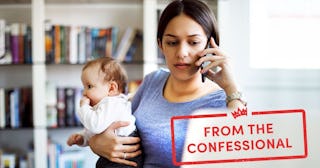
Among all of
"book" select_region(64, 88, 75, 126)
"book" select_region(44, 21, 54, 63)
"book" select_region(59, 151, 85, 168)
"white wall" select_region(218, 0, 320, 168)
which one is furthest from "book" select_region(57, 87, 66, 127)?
"white wall" select_region(218, 0, 320, 168)

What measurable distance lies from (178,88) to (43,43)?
100 centimetres

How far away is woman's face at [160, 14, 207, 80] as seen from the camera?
0.52m

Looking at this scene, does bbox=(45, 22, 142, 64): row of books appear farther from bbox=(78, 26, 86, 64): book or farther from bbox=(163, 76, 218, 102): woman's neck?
bbox=(163, 76, 218, 102): woman's neck

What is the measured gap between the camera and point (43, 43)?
4.72ft

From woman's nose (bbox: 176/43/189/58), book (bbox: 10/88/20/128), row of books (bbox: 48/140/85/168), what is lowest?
row of books (bbox: 48/140/85/168)

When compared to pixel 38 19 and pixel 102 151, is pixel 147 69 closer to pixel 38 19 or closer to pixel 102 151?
pixel 38 19

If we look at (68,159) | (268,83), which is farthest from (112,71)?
(68,159)

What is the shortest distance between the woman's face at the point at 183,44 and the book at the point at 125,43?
91cm

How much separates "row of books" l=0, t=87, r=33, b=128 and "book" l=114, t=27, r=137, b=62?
1.26 feet

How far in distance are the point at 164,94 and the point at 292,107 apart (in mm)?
209

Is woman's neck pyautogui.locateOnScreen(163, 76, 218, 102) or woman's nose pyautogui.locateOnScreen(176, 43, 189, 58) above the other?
woman's nose pyautogui.locateOnScreen(176, 43, 189, 58)

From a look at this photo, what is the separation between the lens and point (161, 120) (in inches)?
22.7

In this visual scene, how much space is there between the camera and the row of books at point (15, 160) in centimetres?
146

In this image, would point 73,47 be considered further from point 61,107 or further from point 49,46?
point 61,107
